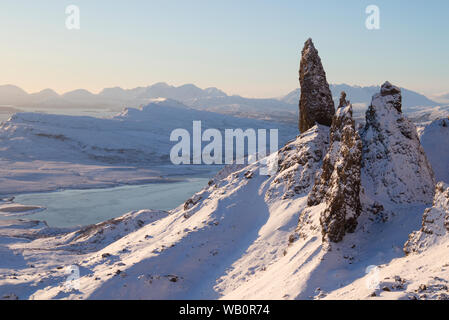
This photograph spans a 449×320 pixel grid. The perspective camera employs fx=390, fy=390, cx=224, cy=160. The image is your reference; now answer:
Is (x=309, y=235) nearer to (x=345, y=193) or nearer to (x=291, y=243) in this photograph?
(x=291, y=243)

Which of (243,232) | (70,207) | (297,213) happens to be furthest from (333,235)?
(70,207)

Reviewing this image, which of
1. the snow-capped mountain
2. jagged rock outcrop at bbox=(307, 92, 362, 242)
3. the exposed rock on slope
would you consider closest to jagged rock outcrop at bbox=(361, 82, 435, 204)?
the snow-capped mountain

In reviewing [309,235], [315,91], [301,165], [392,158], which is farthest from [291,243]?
[315,91]

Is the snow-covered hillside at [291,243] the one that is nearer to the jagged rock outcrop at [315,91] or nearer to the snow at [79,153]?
the jagged rock outcrop at [315,91]

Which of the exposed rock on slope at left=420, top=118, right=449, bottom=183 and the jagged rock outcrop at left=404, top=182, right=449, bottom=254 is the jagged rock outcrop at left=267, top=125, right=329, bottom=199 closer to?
the exposed rock on slope at left=420, top=118, right=449, bottom=183

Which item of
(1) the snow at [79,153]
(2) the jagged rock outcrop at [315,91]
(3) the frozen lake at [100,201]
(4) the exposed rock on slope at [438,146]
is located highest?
(2) the jagged rock outcrop at [315,91]

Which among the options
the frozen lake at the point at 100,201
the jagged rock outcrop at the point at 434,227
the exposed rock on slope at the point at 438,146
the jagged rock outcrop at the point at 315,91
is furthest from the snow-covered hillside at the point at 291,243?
the frozen lake at the point at 100,201
